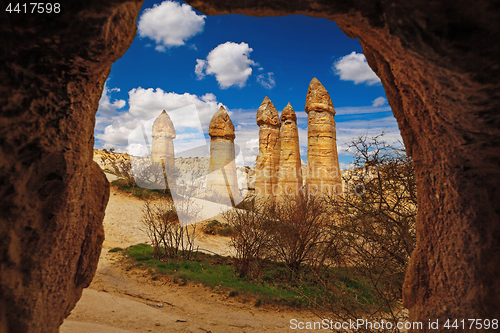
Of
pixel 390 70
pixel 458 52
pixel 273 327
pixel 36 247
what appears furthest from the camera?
pixel 273 327

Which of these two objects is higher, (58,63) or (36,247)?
(58,63)

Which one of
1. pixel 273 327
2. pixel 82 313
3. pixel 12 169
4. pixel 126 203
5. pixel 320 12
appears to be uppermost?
pixel 320 12

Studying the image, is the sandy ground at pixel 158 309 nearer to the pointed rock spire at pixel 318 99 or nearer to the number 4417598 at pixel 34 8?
the number 4417598 at pixel 34 8

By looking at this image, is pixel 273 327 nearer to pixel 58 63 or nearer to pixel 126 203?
pixel 58 63

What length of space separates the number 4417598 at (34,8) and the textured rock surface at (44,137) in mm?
23

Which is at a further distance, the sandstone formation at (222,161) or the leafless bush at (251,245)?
the sandstone formation at (222,161)

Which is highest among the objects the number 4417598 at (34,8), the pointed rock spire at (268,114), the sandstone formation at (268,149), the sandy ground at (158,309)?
the pointed rock spire at (268,114)

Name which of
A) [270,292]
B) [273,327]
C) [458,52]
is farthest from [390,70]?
[270,292]

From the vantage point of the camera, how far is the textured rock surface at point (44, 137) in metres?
1.27

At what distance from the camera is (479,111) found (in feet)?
4.14

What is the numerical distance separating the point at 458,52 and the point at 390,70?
54 cm

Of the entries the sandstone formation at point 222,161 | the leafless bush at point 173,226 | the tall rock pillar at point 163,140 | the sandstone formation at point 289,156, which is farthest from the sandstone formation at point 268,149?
the tall rock pillar at point 163,140

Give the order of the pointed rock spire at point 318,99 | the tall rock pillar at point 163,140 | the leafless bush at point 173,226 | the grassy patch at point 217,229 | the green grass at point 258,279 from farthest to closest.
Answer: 1. the tall rock pillar at point 163,140
2. the pointed rock spire at point 318,99
3. the grassy patch at point 217,229
4. the leafless bush at point 173,226
5. the green grass at point 258,279

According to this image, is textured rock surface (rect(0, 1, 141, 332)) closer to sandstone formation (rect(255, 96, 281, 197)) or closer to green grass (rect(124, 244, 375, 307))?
green grass (rect(124, 244, 375, 307))
